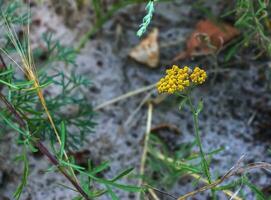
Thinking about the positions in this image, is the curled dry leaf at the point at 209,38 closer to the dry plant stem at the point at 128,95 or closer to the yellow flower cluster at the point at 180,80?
the dry plant stem at the point at 128,95

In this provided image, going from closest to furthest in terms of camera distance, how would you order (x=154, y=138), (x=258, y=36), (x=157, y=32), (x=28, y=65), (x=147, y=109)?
(x=28, y=65), (x=258, y=36), (x=154, y=138), (x=147, y=109), (x=157, y=32)

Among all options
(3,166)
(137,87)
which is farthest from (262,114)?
(3,166)

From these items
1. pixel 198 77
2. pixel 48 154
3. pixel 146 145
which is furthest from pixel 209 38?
pixel 48 154

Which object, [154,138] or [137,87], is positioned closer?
[154,138]

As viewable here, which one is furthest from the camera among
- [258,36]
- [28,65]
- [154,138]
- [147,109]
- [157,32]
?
[157,32]

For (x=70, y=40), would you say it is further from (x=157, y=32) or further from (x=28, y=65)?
(x=28, y=65)

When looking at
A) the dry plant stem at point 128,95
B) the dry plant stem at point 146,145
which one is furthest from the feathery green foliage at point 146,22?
the dry plant stem at point 128,95

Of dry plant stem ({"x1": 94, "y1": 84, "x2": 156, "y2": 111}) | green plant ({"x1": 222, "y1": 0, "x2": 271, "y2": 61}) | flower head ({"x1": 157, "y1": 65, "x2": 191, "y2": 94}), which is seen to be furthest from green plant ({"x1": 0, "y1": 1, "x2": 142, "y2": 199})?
green plant ({"x1": 222, "y1": 0, "x2": 271, "y2": 61})
